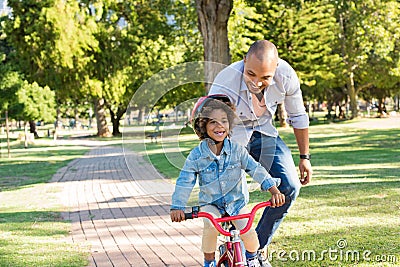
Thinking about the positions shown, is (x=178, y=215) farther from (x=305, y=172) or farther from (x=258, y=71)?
(x=305, y=172)

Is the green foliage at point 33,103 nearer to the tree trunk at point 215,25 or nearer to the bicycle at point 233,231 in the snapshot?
the tree trunk at point 215,25

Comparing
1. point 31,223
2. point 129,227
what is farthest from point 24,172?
point 129,227

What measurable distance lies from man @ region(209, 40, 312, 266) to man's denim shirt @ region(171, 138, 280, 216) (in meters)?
0.31

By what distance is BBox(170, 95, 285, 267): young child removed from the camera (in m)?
3.78

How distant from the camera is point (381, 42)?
129 ft

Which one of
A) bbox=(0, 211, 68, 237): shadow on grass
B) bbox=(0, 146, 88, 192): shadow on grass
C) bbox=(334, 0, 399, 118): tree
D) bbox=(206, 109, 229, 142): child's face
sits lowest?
bbox=(0, 146, 88, 192): shadow on grass

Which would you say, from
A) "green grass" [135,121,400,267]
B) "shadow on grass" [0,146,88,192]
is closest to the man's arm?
"green grass" [135,121,400,267]

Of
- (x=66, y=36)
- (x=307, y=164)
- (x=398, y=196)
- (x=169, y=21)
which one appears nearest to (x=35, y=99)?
(x=66, y=36)

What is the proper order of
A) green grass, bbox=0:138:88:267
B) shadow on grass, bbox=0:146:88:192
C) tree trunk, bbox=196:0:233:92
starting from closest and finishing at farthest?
1. green grass, bbox=0:138:88:267
2. tree trunk, bbox=196:0:233:92
3. shadow on grass, bbox=0:146:88:192

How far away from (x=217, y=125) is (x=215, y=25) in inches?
352

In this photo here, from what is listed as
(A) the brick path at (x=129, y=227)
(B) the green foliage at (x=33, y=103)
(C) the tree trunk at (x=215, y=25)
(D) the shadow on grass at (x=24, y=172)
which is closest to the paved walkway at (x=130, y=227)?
(A) the brick path at (x=129, y=227)

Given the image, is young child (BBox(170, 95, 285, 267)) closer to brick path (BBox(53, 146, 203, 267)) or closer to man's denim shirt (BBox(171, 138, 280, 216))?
man's denim shirt (BBox(171, 138, 280, 216))

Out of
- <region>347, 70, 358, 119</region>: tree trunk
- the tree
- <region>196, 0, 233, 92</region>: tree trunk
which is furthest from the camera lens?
<region>347, 70, 358, 119</region>: tree trunk

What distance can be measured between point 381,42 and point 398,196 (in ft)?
105
